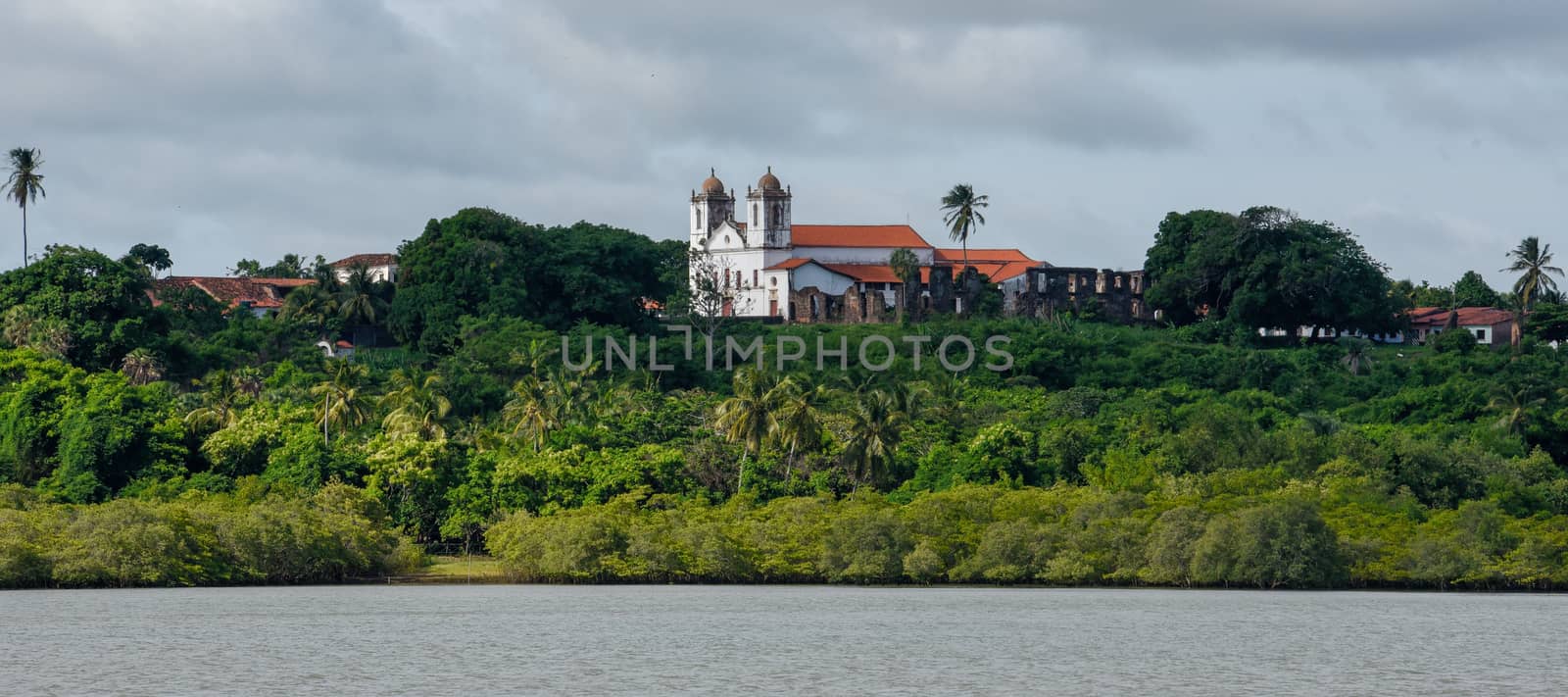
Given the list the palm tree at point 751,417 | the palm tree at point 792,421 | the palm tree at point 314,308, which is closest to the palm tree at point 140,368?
the palm tree at point 314,308

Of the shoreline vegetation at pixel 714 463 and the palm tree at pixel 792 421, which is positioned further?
the palm tree at pixel 792 421

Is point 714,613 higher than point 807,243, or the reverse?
point 807,243

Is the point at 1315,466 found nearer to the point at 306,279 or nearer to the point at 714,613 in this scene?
the point at 714,613

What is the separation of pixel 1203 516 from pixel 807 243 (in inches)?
2381

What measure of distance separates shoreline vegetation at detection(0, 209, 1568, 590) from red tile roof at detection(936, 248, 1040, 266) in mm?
25821

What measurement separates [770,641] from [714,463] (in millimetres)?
22403

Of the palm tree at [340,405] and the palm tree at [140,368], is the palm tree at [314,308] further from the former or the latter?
the palm tree at [340,405]

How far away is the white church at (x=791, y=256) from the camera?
115 m

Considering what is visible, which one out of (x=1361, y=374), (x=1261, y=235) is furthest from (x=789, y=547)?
(x=1261, y=235)

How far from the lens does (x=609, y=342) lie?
92.2 m

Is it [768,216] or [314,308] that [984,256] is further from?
[314,308]

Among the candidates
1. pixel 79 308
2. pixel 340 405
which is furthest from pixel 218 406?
pixel 79 308

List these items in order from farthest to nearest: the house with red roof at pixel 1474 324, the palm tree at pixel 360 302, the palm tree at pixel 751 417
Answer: the house with red roof at pixel 1474 324 → the palm tree at pixel 360 302 → the palm tree at pixel 751 417

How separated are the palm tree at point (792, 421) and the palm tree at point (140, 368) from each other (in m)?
24.9
